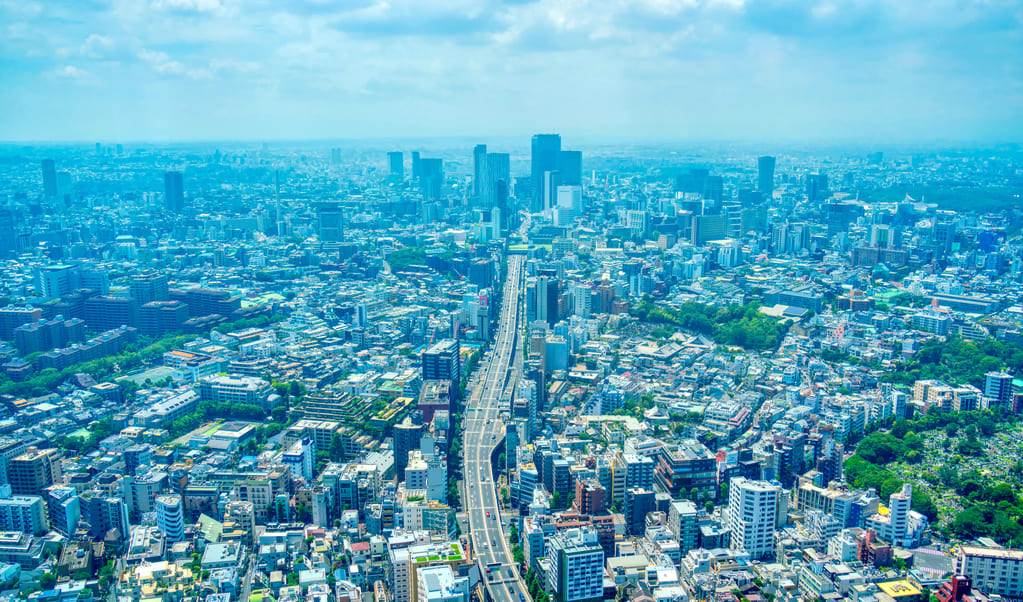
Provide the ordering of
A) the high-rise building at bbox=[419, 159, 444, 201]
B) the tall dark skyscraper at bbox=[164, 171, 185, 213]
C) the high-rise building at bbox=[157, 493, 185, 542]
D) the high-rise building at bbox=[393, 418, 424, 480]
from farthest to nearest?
the high-rise building at bbox=[419, 159, 444, 201]
the tall dark skyscraper at bbox=[164, 171, 185, 213]
the high-rise building at bbox=[393, 418, 424, 480]
the high-rise building at bbox=[157, 493, 185, 542]

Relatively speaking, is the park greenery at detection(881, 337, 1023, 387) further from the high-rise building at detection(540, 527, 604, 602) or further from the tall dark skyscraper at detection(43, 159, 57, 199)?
the tall dark skyscraper at detection(43, 159, 57, 199)

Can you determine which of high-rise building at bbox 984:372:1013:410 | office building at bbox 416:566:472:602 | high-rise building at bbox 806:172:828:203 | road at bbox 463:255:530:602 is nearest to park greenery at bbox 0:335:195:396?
road at bbox 463:255:530:602

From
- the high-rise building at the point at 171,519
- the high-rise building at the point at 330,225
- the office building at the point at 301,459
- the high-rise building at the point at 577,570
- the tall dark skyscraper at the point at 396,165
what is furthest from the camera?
the tall dark skyscraper at the point at 396,165

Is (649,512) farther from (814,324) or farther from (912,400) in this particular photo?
(814,324)

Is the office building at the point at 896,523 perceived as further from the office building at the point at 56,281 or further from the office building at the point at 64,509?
the office building at the point at 56,281

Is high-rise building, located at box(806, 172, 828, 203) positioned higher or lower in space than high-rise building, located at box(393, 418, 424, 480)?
higher

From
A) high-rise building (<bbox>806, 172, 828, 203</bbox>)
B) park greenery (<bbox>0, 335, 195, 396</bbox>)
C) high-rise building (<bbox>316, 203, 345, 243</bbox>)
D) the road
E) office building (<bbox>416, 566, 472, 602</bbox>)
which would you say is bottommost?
the road

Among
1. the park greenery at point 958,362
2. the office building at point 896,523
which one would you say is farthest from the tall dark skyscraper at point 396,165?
the office building at point 896,523
